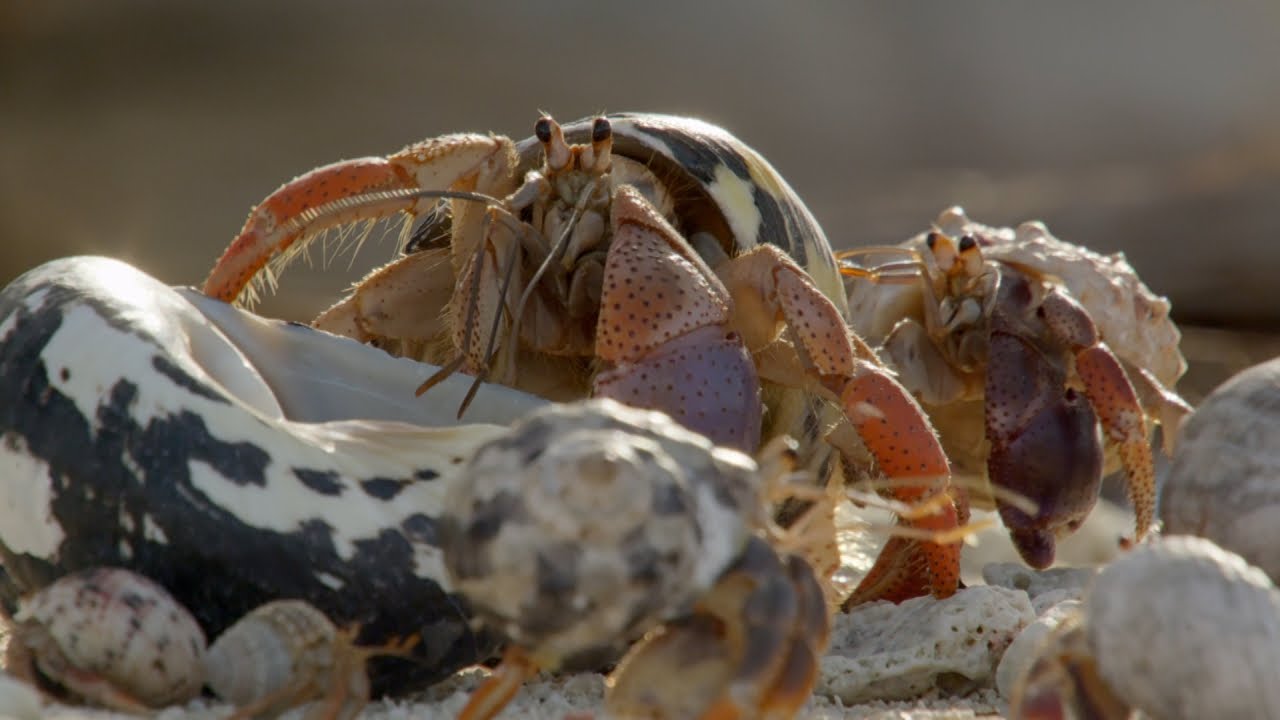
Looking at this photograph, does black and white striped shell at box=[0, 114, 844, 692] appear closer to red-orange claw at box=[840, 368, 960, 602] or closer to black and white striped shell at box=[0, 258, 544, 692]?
black and white striped shell at box=[0, 258, 544, 692]

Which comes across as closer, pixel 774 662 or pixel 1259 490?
pixel 774 662

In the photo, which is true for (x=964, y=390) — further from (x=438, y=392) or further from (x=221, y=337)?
(x=221, y=337)

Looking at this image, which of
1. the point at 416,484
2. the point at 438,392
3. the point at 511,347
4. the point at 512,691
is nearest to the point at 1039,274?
the point at 511,347

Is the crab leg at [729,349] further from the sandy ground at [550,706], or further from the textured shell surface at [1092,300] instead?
the textured shell surface at [1092,300]

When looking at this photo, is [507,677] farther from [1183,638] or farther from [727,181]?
Result: [727,181]

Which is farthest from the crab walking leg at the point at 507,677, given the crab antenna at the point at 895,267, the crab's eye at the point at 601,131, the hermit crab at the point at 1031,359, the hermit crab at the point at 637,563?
the crab antenna at the point at 895,267

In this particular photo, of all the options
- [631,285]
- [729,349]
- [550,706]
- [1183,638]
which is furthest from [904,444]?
[1183,638]
